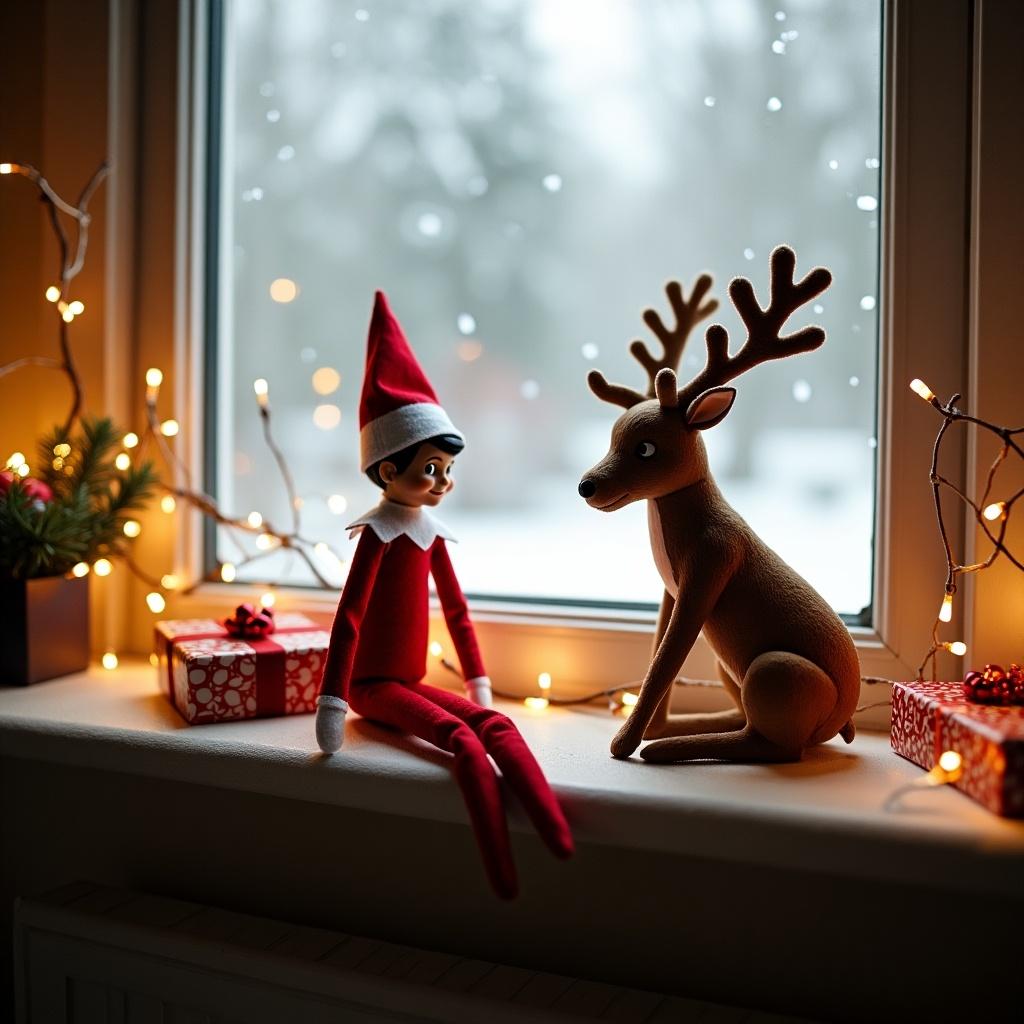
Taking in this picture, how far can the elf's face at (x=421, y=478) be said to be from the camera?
910mm

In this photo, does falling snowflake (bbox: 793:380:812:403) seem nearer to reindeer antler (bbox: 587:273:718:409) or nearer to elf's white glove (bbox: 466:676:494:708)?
reindeer antler (bbox: 587:273:718:409)

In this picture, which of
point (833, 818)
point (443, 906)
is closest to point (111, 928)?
→ point (443, 906)

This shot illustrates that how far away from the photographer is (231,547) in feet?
4.21

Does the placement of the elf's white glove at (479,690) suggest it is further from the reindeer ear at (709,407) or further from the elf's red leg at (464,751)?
the reindeer ear at (709,407)

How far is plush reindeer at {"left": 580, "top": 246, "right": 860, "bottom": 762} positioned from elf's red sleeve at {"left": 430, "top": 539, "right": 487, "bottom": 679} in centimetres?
20

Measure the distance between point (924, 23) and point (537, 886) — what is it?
0.95 m

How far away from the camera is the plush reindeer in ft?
2.63

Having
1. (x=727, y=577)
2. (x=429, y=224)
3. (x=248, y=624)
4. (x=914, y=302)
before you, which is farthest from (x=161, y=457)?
(x=914, y=302)

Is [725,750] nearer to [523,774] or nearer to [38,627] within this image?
[523,774]

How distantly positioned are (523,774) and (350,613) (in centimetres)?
23

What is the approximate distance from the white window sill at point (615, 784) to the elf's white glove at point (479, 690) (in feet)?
0.17

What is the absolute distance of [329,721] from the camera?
845 mm

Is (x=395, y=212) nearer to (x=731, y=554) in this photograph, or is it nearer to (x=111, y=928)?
(x=731, y=554)

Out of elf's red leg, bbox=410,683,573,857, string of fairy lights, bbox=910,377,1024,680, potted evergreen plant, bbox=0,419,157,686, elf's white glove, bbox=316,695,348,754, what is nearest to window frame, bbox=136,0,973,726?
string of fairy lights, bbox=910,377,1024,680
